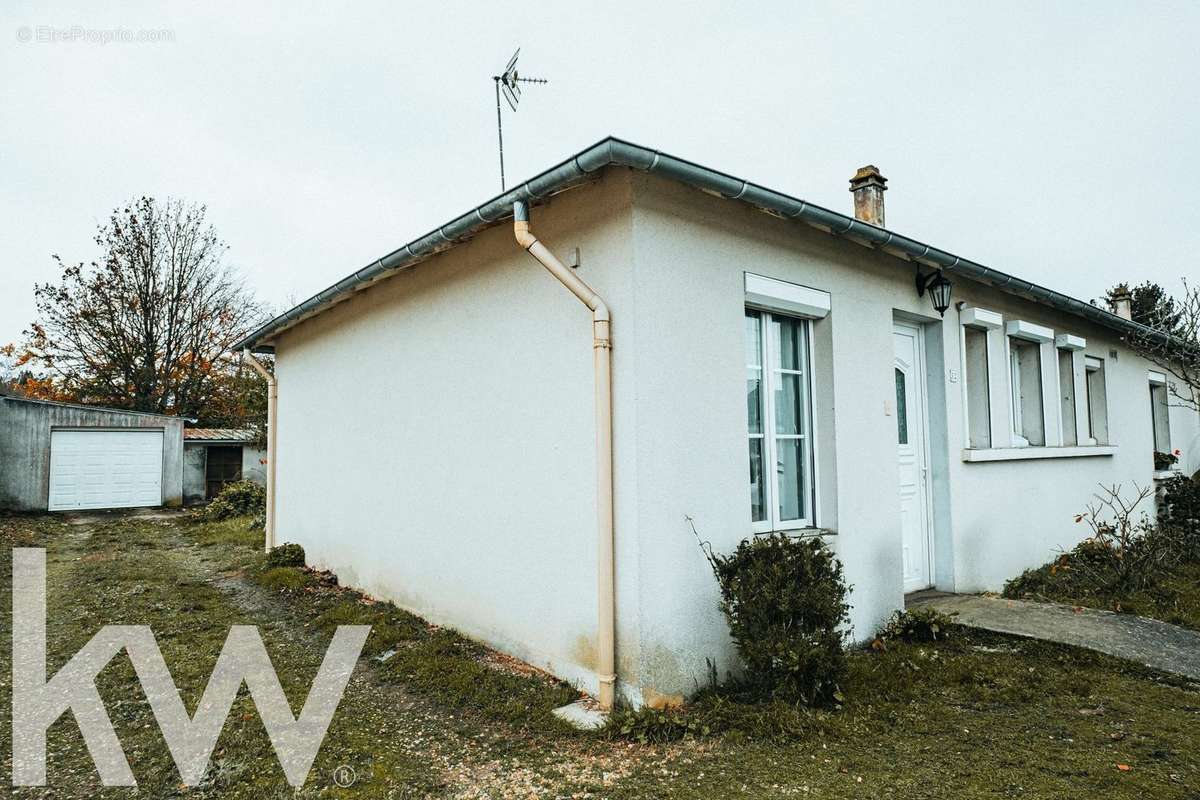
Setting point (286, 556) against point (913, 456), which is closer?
point (913, 456)

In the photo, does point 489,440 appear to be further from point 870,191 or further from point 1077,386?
point 1077,386

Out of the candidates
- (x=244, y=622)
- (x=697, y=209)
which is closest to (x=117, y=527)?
(x=244, y=622)

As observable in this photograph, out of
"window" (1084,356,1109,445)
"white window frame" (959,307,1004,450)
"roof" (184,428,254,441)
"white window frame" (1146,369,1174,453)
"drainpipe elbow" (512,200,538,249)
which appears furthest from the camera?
"roof" (184,428,254,441)

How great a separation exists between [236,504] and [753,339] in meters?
14.6

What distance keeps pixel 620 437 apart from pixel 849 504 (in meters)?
2.10

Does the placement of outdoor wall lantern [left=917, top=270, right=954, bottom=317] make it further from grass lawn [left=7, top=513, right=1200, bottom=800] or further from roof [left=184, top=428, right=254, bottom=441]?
roof [left=184, top=428, right=254, bottom=441]

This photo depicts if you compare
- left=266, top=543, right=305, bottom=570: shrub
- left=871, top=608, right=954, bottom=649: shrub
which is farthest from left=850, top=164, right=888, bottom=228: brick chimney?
left=266, top=543, right=305, bottom=570: shrub

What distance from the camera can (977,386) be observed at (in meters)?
6.84

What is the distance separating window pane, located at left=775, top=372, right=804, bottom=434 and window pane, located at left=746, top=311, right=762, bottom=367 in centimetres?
24

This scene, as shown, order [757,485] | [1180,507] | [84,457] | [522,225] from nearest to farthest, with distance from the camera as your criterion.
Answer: [522,225], [757,485], [1180,507], [84,457]

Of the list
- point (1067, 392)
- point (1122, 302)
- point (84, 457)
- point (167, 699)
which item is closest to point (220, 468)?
point (84, 457)

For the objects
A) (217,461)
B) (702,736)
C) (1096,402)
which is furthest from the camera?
(217,461)

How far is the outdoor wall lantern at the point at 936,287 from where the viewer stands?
602cm

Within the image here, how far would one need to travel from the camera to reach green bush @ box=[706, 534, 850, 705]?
3580 mm
